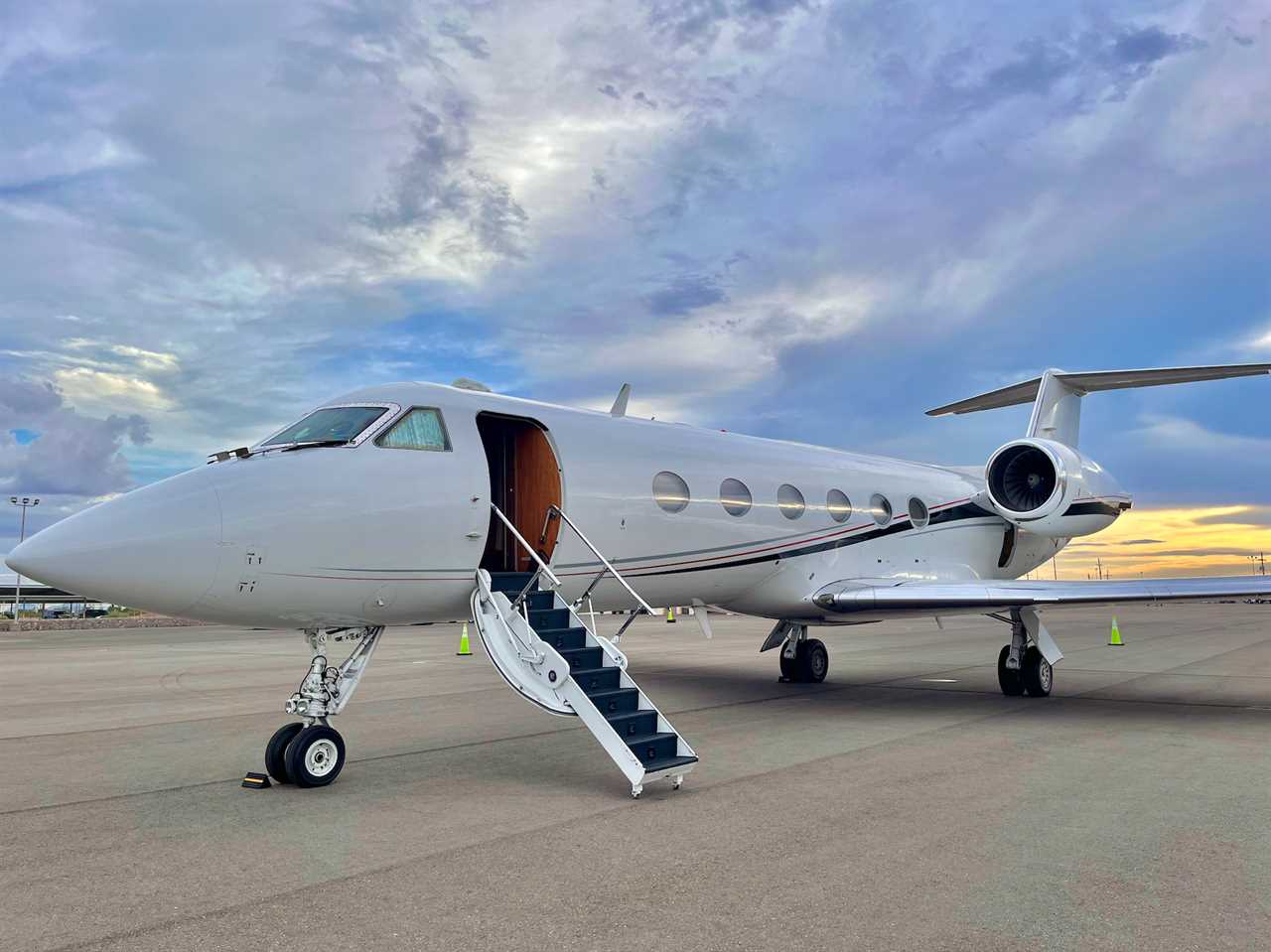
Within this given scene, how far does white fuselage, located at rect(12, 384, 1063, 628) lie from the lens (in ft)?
21.3

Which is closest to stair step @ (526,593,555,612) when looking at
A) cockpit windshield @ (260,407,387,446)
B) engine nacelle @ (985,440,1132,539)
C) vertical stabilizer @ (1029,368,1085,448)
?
cockpit windshield @ (260,407,387,446)

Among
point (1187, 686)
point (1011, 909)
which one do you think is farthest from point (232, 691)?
point (1187, 686)

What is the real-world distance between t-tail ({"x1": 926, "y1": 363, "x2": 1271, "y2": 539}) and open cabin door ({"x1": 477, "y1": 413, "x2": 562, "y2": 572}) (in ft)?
24.8

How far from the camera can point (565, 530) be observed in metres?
8.96

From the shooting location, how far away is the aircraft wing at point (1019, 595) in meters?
10.9

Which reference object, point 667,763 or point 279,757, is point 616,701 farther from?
point 279,757

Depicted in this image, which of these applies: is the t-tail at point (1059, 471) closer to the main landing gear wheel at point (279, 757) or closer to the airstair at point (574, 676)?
the airstair at point (574, 676)

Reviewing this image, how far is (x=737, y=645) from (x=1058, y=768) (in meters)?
17.9

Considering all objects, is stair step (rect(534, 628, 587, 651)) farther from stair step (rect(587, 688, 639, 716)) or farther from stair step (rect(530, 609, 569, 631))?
stair step (rect(587, 688, 639, 716))

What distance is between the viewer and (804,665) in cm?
1462

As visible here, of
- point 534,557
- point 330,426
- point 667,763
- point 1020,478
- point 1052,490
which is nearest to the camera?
point 667,763

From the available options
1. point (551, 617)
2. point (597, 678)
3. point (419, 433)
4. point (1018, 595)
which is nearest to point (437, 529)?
point (419, 433)

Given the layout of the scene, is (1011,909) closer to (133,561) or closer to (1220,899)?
(1220,899)

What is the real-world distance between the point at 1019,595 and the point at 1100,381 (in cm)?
588
